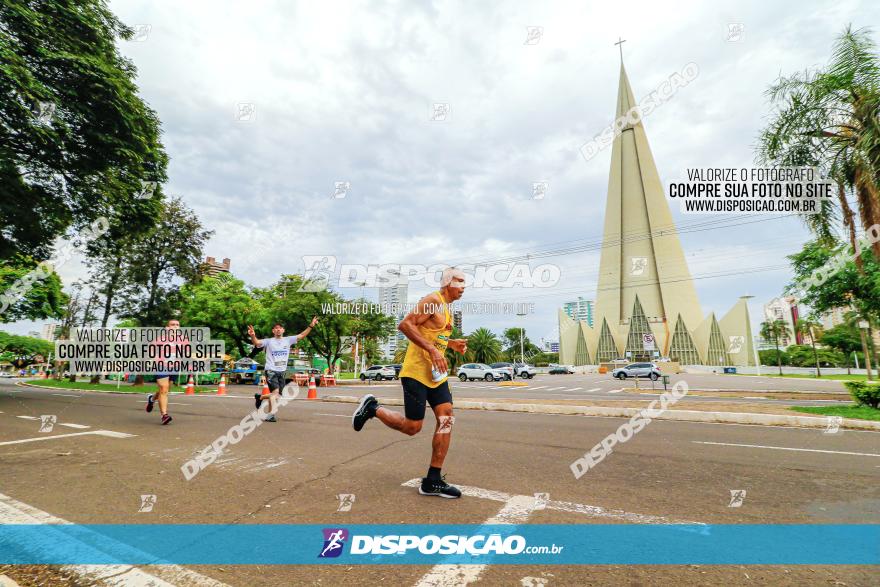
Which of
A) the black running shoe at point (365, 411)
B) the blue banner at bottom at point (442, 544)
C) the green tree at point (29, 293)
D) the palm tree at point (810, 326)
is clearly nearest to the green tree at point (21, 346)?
the green tree at point (29, 293)

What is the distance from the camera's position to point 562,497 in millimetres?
3490

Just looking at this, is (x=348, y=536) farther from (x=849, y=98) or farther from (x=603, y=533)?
(x=849, y=98)

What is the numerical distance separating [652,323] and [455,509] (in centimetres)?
8886

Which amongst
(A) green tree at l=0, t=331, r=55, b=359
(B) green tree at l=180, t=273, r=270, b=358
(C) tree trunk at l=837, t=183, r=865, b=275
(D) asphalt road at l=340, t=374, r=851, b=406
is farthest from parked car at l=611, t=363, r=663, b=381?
(A) green tree at l=0, t=331, r=55, b=359

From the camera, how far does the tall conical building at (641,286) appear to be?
257 feet

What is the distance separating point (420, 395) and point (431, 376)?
211 mm

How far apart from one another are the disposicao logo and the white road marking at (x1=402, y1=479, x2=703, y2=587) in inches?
25.1

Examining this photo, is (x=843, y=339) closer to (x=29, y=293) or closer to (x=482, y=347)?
(x=482, y=347)

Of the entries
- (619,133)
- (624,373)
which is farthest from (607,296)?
(624,373)

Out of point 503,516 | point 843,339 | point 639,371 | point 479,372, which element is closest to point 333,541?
point 503,516

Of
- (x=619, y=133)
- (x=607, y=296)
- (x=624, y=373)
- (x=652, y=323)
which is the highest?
(x=619, y=133)

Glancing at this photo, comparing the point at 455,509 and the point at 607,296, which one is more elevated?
the point at 607,296

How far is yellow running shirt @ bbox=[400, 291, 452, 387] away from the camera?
3689 mm

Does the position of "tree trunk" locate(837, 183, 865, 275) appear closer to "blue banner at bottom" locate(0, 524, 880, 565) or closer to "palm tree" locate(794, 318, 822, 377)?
"blue banner at bottom" locate(0, 524, 880, 565)
